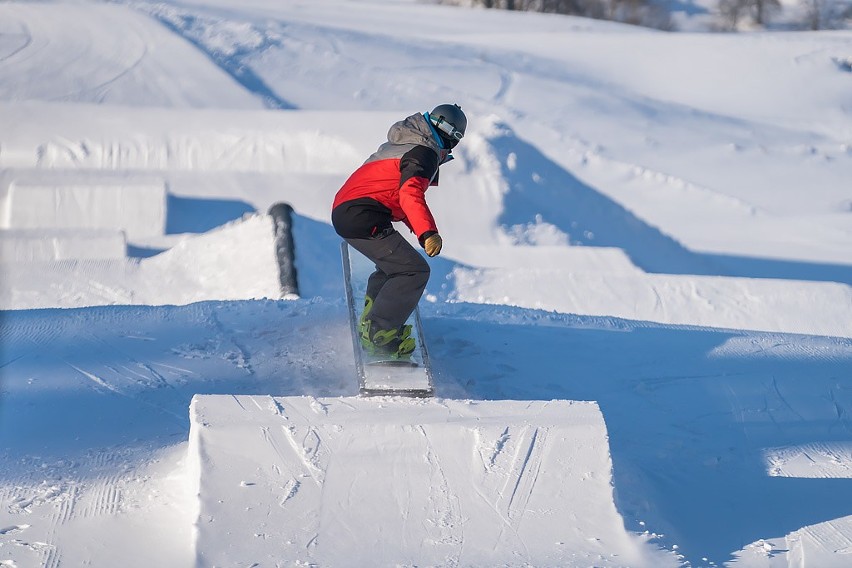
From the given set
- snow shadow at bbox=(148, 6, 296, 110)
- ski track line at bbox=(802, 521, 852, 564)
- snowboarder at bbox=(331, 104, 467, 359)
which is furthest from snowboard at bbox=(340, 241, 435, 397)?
snow shadow at bbox=(148, 6, 296, 110)

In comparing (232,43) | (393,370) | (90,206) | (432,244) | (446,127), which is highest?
(446,127)

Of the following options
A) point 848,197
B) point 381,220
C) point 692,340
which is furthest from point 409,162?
point 848,197

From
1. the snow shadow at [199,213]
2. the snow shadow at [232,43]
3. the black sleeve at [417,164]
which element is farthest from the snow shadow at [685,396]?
the snow shadow at [232,43]

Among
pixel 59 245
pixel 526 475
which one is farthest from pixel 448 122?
pixel 59 245

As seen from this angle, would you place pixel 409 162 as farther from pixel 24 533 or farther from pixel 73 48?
pixel 73 48

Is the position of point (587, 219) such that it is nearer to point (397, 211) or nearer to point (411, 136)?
point (397, 211)

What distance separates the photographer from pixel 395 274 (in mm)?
4609

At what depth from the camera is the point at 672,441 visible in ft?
15.3

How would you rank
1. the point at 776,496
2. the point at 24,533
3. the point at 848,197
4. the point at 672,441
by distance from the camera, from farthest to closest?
1. the point at 848,197
2. the point at 672,441
3. the point at 776,496
4. the point at 24,533

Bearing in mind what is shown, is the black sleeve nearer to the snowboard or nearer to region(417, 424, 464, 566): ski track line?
the snowboard

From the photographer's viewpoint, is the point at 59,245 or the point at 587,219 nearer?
the point at 59,245

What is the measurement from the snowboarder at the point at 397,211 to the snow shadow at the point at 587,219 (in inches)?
211

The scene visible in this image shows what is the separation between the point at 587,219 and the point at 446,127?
633 cm

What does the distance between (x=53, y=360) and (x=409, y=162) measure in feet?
6.43
